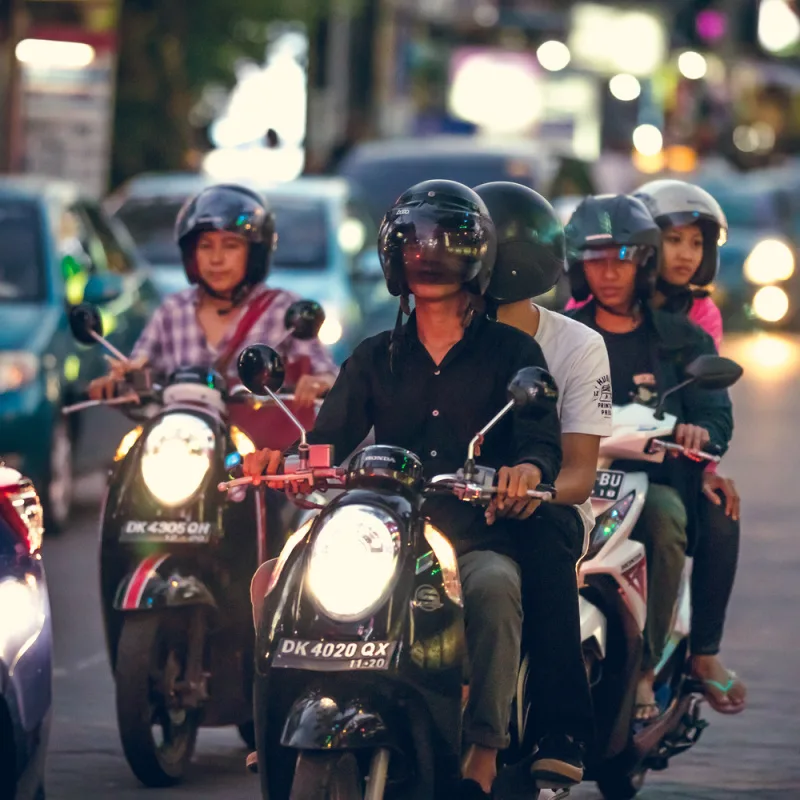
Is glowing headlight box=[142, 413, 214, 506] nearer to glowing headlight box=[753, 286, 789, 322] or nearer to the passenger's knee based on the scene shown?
the passenger's knee

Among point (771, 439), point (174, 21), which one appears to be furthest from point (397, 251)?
point (174, 21)

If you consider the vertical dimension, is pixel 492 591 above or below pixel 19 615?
above

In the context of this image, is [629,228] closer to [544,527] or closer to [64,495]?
[544,527]

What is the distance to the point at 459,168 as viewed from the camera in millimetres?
22266

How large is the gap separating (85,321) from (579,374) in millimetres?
2225

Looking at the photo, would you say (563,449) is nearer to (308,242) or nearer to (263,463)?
(263,463)

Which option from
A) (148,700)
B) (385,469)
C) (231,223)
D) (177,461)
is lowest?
(148,700)

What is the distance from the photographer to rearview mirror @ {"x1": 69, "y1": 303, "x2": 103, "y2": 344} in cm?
807

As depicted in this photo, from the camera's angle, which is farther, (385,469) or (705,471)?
(705,471)

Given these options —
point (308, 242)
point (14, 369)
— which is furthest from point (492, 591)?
point (308, 242)

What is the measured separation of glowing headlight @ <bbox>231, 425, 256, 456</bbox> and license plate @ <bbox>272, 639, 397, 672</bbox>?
257cm

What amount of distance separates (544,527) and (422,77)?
49.5 meters

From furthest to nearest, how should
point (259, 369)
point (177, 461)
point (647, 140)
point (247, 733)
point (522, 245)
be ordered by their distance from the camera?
point (647, 140) → point (247, 733) → point (177, 461) → point (522, 245) → point (259, 369)

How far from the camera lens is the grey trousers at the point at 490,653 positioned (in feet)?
18.3
